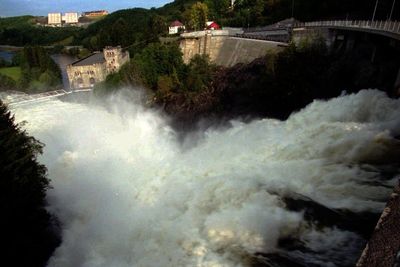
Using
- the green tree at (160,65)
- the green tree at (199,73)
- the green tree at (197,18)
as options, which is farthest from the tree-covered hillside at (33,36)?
the green tree at (199,73)

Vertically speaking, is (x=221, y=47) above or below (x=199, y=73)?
above

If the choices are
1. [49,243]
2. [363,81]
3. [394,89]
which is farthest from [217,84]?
[49,243]

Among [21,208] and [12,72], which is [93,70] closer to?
[12,72]

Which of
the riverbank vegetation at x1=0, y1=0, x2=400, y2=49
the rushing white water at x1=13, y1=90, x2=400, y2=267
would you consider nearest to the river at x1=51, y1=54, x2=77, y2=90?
the riverbank vegetation at x1=0, y1=0, x2=400, y2=49

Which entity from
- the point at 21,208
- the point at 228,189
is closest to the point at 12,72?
the point at 21,208

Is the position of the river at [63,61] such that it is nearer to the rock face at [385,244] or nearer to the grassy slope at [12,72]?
the grassy slope at [12,72]

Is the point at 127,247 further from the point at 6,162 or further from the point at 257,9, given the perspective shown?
the point at 257,9

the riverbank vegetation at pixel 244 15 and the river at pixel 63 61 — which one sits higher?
the riverbank vegetation at pixel 244 15
